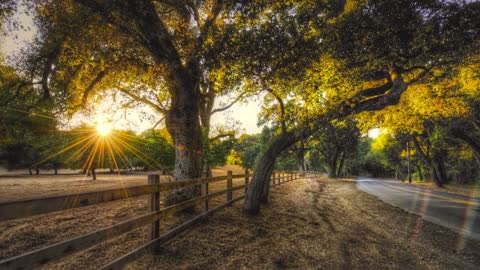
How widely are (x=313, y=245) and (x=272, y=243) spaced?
3.16 ft

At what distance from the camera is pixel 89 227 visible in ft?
22.4

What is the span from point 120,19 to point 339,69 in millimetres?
7679

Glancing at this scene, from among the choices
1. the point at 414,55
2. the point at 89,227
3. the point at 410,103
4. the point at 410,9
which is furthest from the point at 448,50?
the point at 89,227

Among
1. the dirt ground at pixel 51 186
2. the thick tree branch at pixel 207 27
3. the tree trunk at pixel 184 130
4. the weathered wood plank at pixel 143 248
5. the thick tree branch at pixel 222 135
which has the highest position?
the thick tree branch at pixel 207 27

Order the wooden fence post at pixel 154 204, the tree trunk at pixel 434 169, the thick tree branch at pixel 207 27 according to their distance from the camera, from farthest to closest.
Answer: the tree trunk at pixel 434 169 → the thick tree branch at pixel 207 27 → the wooden fence post at pixel 154 204

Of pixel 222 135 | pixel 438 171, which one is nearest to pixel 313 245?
pixel 222 135

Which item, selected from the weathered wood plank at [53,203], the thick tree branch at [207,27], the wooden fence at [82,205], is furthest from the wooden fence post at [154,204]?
the thick tree branch at [207,27]

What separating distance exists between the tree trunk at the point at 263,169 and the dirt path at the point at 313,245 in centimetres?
60

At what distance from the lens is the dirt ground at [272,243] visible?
4652mm

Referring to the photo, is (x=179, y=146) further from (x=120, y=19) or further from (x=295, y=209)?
(x=295, y=209)

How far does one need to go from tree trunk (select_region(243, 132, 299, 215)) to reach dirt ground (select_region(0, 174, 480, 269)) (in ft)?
1.79

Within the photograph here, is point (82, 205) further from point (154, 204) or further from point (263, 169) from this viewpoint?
point (263, 169)

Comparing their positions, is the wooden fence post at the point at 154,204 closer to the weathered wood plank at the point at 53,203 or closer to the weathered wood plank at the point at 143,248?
the weathered wood plank at the point at 143,248

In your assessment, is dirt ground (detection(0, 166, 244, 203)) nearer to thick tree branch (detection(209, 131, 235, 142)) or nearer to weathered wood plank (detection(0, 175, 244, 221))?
weathered wood plank (detection(0, 175, 244, 221))
